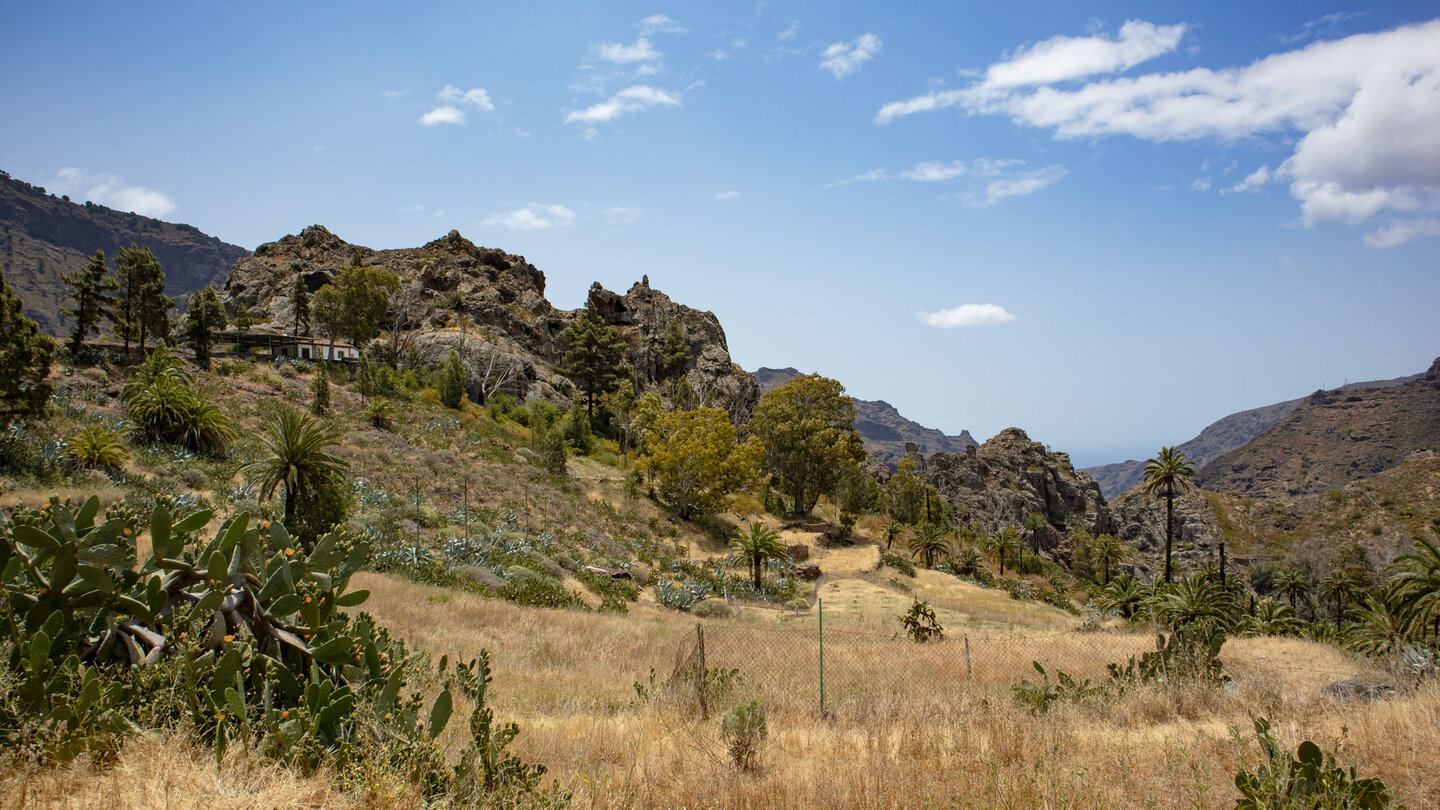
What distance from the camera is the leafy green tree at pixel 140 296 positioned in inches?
1377

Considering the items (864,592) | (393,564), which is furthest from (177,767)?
(864,592)

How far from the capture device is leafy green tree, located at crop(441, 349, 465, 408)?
46.2 m

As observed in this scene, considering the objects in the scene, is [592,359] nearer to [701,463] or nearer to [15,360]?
[701,463]

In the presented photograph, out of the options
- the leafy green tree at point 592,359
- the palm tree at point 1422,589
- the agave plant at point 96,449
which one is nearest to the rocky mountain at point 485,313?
the leafy green tree at point 592,359

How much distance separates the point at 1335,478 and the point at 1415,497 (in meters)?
89.3

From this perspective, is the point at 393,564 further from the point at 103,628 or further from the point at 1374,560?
the point at 1374,560

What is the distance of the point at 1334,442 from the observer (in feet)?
514

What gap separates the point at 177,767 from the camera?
10.9 feet

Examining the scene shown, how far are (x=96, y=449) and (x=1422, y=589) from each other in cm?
3594

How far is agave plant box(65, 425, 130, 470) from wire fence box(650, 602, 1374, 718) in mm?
19094

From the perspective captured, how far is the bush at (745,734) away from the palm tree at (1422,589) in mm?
18257

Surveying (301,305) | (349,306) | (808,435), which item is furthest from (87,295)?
(808,435)

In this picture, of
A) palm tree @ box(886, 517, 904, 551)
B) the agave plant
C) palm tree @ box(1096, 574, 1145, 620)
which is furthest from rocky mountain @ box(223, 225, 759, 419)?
palm tree @ box(1096, 574, 1145, 620)

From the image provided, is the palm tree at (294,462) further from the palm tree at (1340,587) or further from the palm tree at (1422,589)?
the palm tree at (1340,587)
